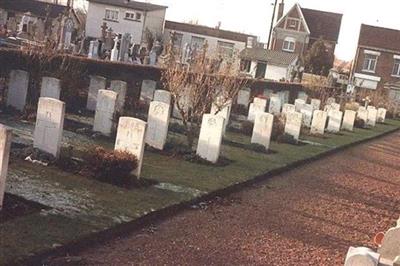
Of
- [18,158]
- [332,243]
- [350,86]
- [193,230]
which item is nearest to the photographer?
[193,230]

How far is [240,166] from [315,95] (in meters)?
20.2

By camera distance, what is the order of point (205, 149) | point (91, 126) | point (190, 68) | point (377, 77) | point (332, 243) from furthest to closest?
1. point (377, 77)
2. point (190, 68)
3. point (91, 126)
4. point (205, 149)
5. point (332, 243)

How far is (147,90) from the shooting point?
21.2m

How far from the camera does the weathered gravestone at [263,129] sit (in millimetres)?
16828

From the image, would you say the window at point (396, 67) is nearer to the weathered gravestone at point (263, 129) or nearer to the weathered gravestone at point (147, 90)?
the weathered gravestone at point (147, 90)

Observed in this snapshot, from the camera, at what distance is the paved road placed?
7.59 meters

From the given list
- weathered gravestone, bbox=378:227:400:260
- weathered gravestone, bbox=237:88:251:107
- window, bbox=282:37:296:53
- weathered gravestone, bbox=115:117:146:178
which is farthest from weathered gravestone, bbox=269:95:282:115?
window, bbox=282:37:296:53

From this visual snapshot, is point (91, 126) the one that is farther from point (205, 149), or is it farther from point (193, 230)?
point (193, 230)

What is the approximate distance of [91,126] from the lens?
15555mm

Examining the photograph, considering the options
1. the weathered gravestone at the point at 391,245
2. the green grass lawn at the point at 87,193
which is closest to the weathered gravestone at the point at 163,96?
the green grass lawn at the point at 87,193

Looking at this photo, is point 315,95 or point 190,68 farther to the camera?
point 315,95

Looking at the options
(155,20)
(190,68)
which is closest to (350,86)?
(155,20)

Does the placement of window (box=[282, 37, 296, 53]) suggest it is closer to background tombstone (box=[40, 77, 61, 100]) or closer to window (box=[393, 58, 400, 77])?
window (box=[393, 58, 400, 77])

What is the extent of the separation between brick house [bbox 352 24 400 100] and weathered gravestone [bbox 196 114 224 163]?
50484 mm
